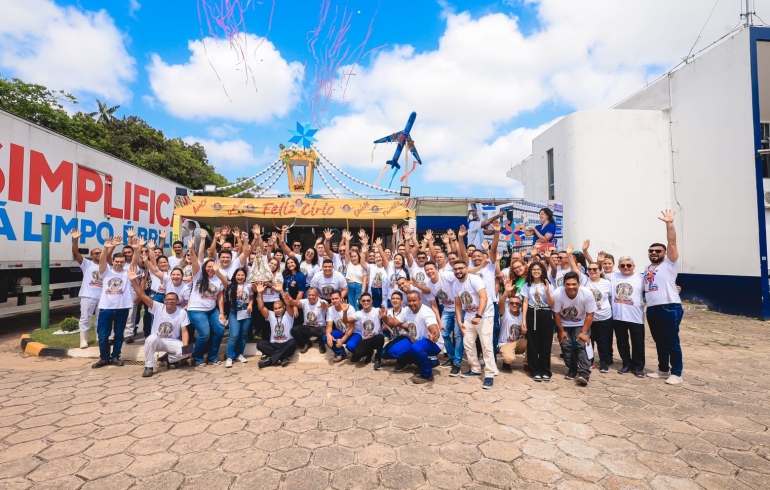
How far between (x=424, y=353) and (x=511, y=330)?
1426mm

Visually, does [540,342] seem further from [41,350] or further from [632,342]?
[41,350]

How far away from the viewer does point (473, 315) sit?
516 centimetres

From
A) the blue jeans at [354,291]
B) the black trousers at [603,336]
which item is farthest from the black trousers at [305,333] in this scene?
the black trousers at [603,336]

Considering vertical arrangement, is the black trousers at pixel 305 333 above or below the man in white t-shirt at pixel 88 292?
below

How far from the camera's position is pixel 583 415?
394 cm

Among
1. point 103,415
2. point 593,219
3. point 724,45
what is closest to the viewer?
point 103,415

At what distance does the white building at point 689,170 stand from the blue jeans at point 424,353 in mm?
10060

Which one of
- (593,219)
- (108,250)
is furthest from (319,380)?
(593,219)

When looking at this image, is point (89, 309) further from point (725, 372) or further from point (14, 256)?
point (725, 372)

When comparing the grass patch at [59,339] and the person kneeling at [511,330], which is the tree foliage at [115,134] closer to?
the grass patch at [59,339]

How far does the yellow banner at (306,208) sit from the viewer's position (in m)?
10.2

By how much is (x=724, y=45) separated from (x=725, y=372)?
36.1ft

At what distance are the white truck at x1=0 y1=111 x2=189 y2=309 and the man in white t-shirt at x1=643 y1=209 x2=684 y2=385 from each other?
10.8 meters

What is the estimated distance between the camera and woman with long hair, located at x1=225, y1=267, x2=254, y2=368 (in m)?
5.78
